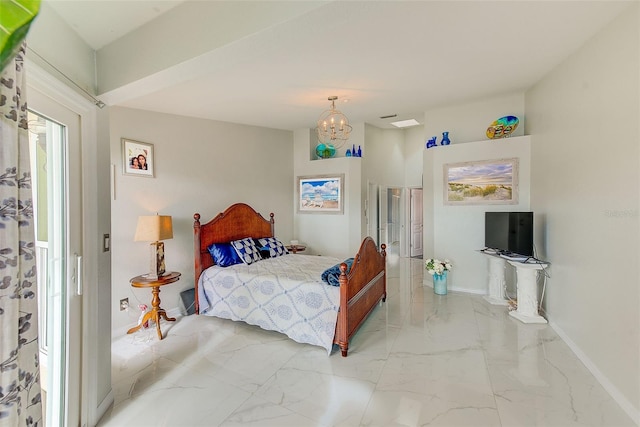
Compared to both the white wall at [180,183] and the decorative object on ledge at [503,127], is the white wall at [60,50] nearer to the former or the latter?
the white wall at [180,183]

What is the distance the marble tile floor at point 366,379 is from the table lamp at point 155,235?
0.71 metres

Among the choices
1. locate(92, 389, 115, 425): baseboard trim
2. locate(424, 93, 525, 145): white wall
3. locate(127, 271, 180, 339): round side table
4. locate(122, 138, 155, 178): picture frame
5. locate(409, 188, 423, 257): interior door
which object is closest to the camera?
locate(92, 389, 115, 425): baseboard trim

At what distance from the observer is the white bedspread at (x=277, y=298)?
265cm

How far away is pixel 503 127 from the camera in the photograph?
3.87 metres

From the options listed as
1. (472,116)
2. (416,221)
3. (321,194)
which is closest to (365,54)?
(472,116)

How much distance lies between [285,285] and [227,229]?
5.09ft

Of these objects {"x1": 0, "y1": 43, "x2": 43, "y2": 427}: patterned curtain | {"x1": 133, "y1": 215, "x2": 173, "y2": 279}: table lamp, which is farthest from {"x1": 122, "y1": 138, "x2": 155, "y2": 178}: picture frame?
{"x1": 0, "y1": 43, "x2": 43, "y2": 427}: patterned curtain

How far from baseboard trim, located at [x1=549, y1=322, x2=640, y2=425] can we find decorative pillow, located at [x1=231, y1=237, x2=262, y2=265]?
3.46 metres

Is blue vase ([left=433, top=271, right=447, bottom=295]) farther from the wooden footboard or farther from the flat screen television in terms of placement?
the wooden footboard

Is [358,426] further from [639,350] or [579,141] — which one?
[579,141]

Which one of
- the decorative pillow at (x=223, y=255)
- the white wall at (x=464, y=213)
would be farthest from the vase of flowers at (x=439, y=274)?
the decorative pillow at (x=223, y=255)

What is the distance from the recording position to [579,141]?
2574 mm

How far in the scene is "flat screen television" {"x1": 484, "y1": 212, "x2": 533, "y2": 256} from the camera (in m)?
3.32

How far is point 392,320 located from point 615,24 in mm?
3284
